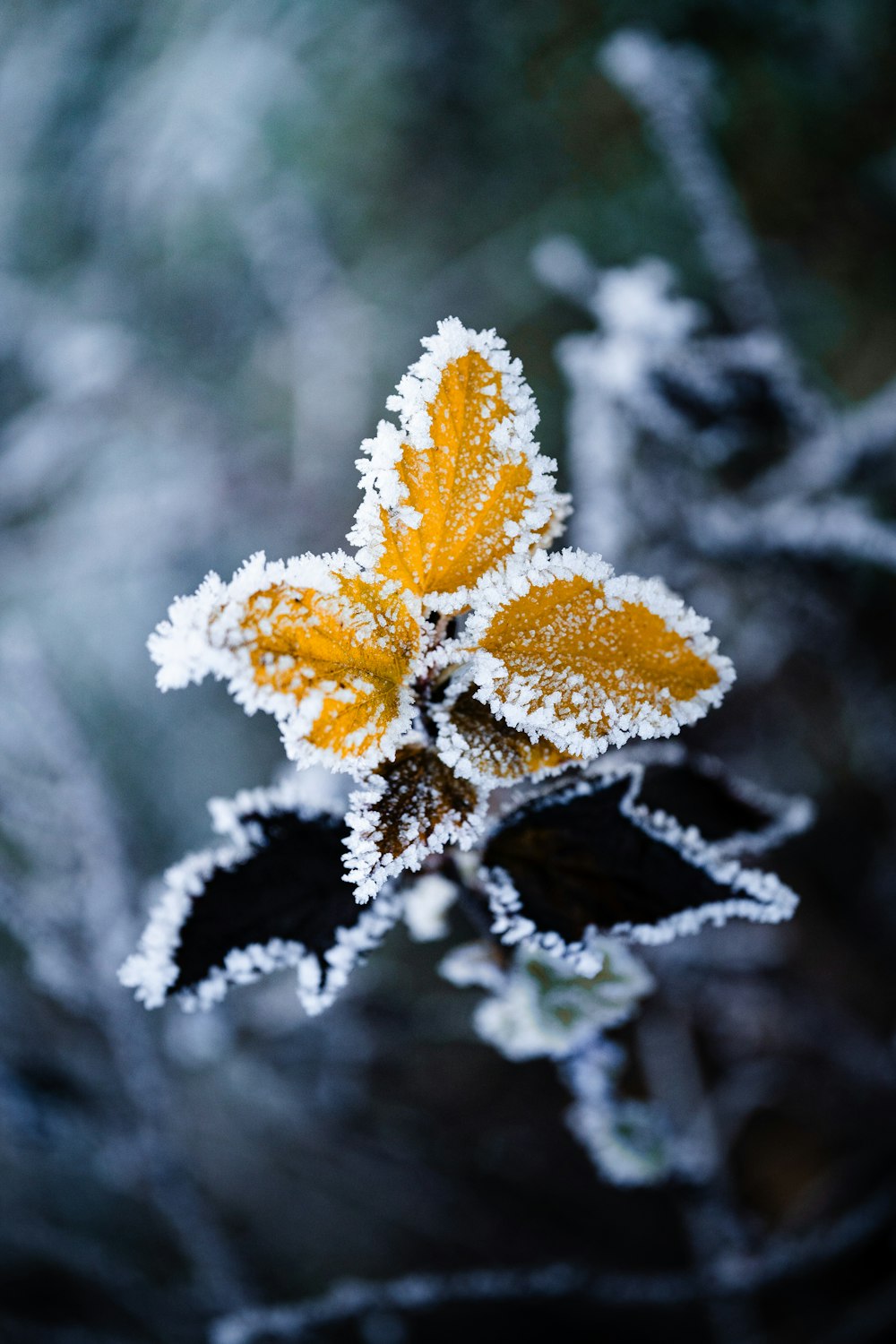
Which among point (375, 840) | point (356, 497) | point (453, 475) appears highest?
point (356, 497)

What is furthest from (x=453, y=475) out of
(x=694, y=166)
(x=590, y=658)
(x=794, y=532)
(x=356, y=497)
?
(x=356, y=497)

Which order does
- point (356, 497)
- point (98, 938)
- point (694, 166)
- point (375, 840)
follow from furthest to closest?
point (356, 497)
point (694, 166)
point (98, 938)
point (375, 840)

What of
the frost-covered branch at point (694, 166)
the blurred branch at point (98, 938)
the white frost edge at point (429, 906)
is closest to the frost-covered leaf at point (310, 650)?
the white frost edge at point (429, 906)

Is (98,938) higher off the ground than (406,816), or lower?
higher

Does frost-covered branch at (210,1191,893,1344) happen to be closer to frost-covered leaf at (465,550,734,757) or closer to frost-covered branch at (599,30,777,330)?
frost-covered leaf at (465,550,734,757)

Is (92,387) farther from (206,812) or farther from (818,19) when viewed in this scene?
(818,19)

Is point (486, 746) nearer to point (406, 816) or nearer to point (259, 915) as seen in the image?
point (406, 816)

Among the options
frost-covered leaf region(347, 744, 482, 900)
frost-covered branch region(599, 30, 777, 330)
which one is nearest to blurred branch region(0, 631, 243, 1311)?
frost-covered leaf region(347, 744, 482, 900)
